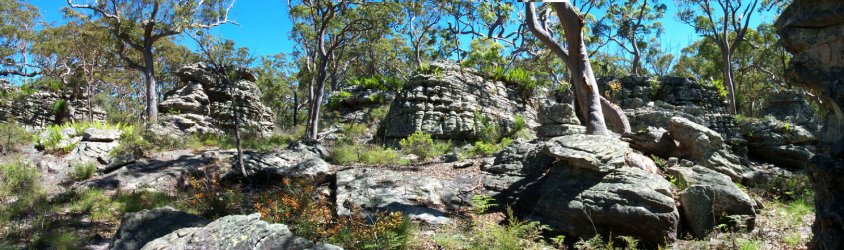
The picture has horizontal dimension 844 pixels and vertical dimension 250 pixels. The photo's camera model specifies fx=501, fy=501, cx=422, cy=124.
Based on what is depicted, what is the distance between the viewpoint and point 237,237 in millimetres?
4469

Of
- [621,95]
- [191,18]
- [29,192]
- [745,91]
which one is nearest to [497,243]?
[29,192]

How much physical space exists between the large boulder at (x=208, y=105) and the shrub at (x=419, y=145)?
6.62 metres

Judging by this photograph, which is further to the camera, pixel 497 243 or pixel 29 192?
pixel 29 192

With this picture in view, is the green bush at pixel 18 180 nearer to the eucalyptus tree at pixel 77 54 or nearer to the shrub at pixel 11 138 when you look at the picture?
the shrub at pixel 11 138

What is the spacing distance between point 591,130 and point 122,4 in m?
18.0

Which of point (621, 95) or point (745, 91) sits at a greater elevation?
point (745, 91)

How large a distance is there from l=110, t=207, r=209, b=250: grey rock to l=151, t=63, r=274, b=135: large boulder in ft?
35.9

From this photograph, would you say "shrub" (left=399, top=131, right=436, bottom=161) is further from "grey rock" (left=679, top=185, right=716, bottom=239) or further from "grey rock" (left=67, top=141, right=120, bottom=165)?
"grey rock" (left=67, top=141, right=120, bottom=165)

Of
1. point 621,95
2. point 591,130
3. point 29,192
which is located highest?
Answer: point 621,95

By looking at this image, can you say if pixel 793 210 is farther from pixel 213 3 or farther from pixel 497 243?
pixel 213 3

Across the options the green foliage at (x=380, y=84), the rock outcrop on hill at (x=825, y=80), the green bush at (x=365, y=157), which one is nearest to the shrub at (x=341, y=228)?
the rock outcrop on hill at (x=825, y=80)

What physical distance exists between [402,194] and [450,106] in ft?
21.8

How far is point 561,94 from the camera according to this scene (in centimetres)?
1781

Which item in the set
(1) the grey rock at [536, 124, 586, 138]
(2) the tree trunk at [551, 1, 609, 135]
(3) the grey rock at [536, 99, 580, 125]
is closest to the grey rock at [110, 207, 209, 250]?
(2) the tree trunk at [551, 1, 609, 135]
